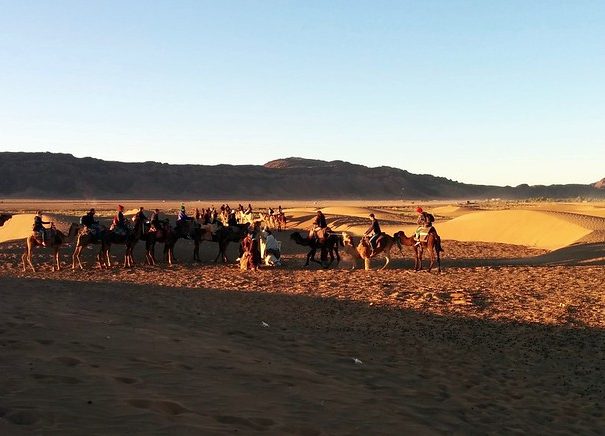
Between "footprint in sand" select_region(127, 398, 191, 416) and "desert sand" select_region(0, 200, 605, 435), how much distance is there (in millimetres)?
24

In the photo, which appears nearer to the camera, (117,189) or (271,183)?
(117,189)

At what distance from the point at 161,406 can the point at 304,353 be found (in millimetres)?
4087

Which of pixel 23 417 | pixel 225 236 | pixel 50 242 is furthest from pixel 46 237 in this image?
pixel 23 417

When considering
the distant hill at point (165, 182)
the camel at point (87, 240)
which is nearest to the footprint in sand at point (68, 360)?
the camel at point (87, 240)

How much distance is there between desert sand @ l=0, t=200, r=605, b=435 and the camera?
18.9ft

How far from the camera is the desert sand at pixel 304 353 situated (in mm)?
5758

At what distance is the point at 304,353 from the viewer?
9469 mm

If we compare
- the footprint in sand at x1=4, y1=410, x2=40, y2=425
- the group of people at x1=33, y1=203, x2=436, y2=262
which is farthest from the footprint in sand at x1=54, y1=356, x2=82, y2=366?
the group of people at x1=33, y1=203, x2=436, y2=262

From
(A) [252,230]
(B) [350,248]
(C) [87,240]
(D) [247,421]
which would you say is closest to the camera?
(D) [247,421]

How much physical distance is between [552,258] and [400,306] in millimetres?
13836

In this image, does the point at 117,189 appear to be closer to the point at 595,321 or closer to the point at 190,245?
the point at 190,245

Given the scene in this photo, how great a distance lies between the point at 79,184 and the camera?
499 feet

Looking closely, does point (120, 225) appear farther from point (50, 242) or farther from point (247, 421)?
point (247, 421)

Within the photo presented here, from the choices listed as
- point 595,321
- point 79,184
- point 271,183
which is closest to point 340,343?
point 595,321
